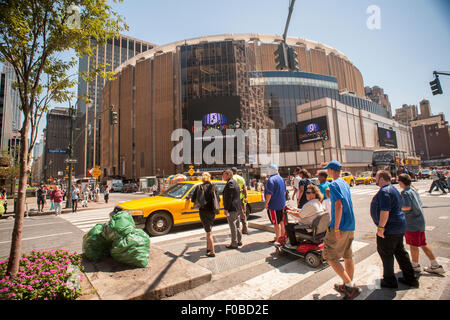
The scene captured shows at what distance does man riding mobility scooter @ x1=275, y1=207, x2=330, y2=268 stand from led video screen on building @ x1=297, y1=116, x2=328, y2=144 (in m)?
48.6

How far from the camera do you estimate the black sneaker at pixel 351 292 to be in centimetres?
277

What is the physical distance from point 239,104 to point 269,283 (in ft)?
152

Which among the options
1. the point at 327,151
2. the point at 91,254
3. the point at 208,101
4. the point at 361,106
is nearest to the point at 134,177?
the point at 208,101

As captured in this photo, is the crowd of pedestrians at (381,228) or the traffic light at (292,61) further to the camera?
the traffic light at (292,61)

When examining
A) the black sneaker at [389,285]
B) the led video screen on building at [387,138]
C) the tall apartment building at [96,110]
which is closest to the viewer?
the black sneaker at [389,285]

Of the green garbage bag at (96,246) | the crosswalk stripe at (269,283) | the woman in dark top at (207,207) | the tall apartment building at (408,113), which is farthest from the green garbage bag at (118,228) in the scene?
the tall apartment building at (408,113)

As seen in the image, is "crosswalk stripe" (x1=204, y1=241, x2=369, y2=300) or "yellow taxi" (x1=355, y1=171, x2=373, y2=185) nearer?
"crosswalk stripe" (x1=204, y1=241, x2=369, y2=300)

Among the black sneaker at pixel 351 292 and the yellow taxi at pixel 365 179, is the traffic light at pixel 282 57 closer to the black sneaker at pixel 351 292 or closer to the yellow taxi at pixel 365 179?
the black sneaker at pixel 351 292

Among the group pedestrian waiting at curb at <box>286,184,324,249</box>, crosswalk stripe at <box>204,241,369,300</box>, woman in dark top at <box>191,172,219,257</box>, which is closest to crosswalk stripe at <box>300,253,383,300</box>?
crosswalk stripe at <box>204,241,369,300</box>

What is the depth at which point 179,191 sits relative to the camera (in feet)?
24.4

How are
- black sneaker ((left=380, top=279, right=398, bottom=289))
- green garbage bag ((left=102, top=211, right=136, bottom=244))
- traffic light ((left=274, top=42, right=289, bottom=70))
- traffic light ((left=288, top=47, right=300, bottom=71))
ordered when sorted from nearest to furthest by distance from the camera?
black sneaker ((left=380, top=279, right=398, bottom=289)) → green garbage bag ((left=102, top=211, right=136, bottom=244)) → traffic light ((left=274, top=42, right=289, bottom=70)) → traffic light ((left=288, top=47, right=300, bottom=71))

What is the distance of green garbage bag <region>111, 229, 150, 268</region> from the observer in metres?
3.48

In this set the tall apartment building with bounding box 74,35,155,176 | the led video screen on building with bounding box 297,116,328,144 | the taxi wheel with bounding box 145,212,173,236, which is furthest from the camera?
the tall apartment building with bounding box 74,35,155,176

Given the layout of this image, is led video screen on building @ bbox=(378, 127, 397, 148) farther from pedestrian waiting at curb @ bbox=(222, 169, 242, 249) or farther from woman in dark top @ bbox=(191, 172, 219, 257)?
woman in dark top @ bbox=(191, 172, 219, 257)
